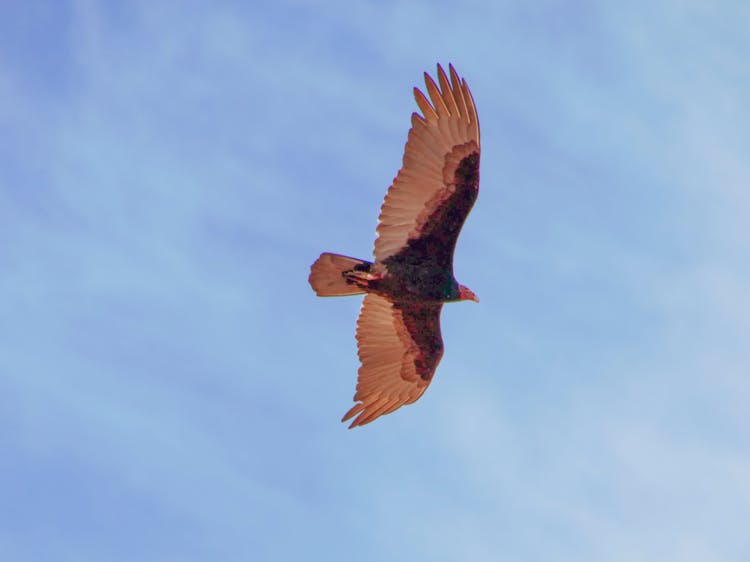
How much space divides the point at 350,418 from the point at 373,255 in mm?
2337

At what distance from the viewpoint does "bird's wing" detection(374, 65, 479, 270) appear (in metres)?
15.3

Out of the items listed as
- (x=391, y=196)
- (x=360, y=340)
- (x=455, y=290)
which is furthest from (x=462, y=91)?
(x=360, y=340)

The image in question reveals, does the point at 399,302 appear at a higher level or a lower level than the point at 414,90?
lower

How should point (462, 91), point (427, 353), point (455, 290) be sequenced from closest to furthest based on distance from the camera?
point (462, 91) → point (455, 290) → point (427, 353)

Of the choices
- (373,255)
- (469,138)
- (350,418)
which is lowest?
(350,418)

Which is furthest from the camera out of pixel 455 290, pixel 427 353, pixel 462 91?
pixel 427 353

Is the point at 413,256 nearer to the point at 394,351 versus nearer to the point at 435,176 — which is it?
the point at 435,176

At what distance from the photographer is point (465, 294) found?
649 inches

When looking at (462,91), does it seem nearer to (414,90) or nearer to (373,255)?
(414,90)

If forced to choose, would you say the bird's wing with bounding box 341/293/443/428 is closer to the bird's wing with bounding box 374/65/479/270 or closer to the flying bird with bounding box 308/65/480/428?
the flying bird with bounding box 308/65/480/428

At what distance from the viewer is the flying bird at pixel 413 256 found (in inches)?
605

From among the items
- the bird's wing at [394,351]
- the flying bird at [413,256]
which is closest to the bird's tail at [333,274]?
the flying bird at [413,256]

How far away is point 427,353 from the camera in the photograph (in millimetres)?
17453

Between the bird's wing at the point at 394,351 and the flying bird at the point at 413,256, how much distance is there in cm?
1
